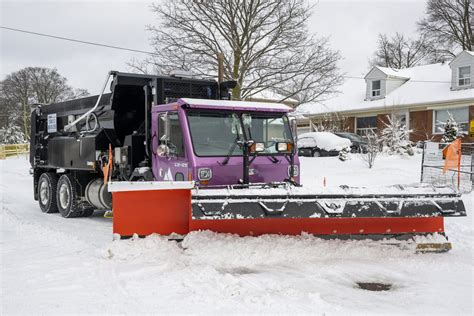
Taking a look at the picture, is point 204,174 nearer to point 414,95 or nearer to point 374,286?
point 374,286

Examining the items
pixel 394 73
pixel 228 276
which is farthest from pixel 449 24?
pixel 228 276

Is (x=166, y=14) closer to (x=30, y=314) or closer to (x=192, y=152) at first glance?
(x=192, y=152)

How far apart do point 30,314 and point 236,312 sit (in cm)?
175

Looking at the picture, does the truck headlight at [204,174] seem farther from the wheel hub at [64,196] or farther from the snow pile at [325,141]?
the snow pile at [325,141]

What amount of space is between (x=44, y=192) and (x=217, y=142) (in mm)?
6257

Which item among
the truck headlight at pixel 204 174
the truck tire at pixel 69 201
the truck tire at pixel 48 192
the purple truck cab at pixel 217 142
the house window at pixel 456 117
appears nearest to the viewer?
the truck headlight at pixel 204 174

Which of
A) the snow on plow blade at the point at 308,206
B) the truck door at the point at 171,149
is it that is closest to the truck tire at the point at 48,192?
the truck door at the point at 171,149

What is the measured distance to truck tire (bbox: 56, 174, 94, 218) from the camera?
1032 centimetres

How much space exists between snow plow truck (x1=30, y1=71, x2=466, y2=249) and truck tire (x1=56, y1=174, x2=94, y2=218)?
37cm

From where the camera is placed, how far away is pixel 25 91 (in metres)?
55.9

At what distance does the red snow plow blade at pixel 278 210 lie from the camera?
5.89m

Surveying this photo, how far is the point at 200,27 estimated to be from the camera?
19328 millimetres

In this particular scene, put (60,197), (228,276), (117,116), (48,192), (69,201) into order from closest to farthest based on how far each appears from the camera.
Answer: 1. (228,276)
2. (117,116)
3. (69,201)
4. (60,197)
5. (48,192)

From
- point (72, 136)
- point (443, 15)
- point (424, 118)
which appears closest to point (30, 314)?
point (72, 136)
